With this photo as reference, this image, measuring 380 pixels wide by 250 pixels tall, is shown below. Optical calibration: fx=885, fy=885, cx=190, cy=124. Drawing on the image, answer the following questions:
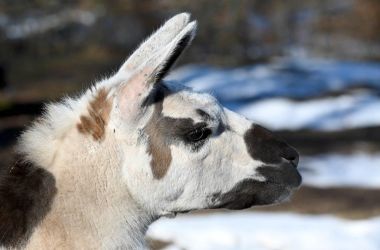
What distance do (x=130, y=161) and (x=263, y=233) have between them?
4948 mm

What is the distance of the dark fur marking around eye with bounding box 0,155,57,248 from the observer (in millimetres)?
3682

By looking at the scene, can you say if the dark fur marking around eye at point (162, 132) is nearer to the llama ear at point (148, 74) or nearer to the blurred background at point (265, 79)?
the llama ear at point (148, 74)

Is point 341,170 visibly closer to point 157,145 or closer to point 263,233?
point 263,233

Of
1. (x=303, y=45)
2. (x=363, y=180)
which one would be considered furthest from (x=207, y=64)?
(x=363, y=180)

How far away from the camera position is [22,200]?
373 cm

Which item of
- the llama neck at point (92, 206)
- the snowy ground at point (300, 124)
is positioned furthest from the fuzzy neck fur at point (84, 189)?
the snowy ground at point (300, 124)

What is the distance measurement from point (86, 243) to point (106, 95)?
2.23ft

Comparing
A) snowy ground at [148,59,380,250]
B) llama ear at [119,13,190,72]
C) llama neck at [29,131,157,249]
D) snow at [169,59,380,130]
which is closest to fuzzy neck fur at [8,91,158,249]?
llama neck at [29,131,157,249]

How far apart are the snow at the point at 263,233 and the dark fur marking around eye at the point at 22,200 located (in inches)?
169

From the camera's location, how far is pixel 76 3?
3809 cm

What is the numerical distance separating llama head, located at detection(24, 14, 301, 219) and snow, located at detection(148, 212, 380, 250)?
154 inches

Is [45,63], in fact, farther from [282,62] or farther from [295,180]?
[295,180]

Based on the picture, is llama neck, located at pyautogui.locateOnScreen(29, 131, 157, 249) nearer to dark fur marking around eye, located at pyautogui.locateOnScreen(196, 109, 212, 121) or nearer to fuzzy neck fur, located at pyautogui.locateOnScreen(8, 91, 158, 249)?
fuzzy neck fur, located at pyautogui.locateOnScreen(8, 91, 158, 249)

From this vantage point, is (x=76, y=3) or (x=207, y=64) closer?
(x=207, y=64)
